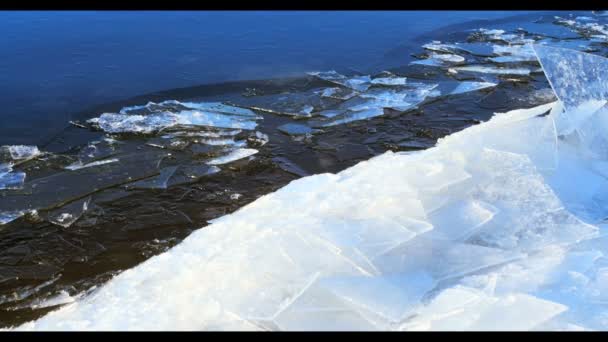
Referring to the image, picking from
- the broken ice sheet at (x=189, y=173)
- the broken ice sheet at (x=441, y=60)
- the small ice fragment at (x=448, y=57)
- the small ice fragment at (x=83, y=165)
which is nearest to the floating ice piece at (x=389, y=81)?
the broken ice sheet at (x=441, y=60)

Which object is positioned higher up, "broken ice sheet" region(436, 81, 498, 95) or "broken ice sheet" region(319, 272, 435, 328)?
"broken ice sheet" region(436, 81, 498, 95)

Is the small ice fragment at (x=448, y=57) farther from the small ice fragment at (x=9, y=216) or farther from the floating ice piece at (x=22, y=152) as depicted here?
the small ice fragment at (x=9, y=216)

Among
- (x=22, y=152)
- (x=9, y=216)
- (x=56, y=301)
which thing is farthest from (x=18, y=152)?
(x=56, y=301)

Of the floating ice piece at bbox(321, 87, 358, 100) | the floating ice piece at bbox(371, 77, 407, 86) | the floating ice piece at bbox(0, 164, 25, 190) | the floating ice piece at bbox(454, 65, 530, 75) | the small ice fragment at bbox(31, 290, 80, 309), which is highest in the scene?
the floating ice piece at bbox(454, 65, 530, 75)

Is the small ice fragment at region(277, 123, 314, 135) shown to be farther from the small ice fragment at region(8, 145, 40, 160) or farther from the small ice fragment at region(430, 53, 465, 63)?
the small ice fragment at region(430, 53, 465, 63)

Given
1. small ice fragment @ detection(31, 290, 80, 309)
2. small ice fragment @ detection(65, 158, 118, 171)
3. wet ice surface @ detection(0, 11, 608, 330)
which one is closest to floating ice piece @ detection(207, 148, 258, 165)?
wet ice surface @ detection(0, 11, 608, 330)
